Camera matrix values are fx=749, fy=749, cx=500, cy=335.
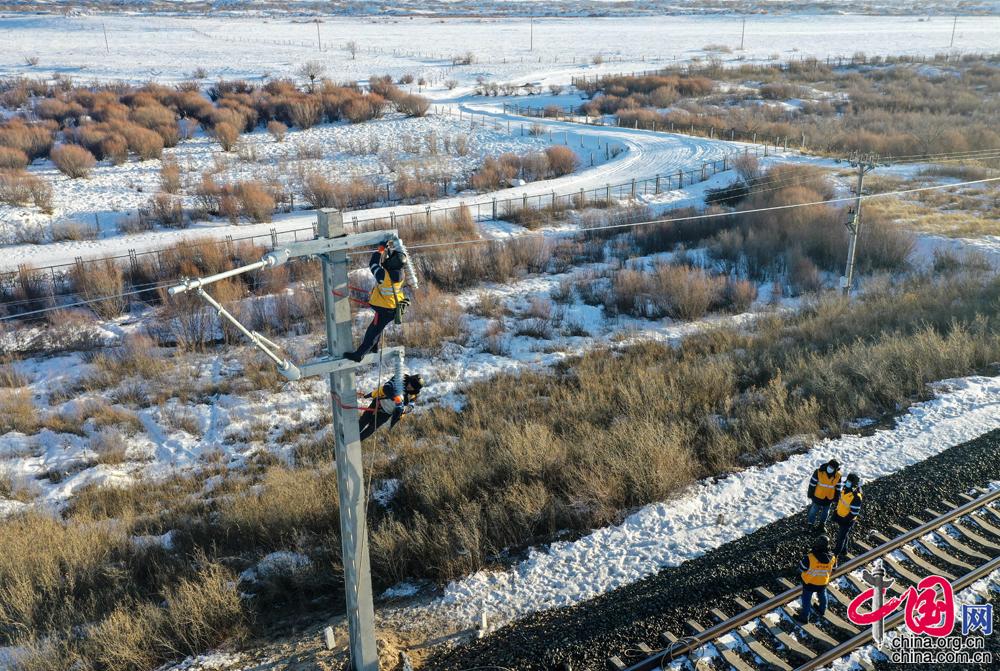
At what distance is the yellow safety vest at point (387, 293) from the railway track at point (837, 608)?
4.08 meters

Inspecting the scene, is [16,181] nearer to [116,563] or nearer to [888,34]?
[116,563]

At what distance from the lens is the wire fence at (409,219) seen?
22797 millimetres

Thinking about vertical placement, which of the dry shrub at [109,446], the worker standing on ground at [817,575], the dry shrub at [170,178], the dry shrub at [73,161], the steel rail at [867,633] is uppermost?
the dry shrub at [73,161]

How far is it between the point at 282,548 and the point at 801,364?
10.5 metres

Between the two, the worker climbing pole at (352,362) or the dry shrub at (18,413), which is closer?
the worker climbing pole at (352,362)

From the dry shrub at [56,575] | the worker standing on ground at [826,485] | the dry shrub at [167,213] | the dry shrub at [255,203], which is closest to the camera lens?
the worker standing on ground at [826,485]

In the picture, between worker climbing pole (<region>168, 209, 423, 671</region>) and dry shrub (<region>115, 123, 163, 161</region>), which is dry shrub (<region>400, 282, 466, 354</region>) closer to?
worker climbing pole (<region>168, 209, 423, 671</region>)

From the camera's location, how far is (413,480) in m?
11.6

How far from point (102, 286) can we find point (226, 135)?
20034 millimetres

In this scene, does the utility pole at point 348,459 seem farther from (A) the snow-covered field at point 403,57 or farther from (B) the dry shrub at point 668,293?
(A) the snow-covered field at point 403,57

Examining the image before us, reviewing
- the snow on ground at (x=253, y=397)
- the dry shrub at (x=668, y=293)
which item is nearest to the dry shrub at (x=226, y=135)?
the snow on ground at (x=253, y=397)

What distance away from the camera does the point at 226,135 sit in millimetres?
39812

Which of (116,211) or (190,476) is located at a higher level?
(116,211)

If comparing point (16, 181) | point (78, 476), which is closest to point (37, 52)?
point (16, 181)
